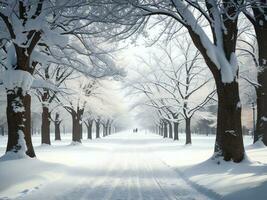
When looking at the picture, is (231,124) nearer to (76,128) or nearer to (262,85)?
(262,85)

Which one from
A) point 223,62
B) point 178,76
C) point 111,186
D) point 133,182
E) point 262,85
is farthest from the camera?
point 178,76

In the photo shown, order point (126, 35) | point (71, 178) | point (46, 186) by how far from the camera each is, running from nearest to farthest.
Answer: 1. point (46, 186)
2. point (71, 178)
3. point (126, 35)

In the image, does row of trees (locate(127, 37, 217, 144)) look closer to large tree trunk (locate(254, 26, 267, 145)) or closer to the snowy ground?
large tree trunk (locate(254, 26, 267, 145))

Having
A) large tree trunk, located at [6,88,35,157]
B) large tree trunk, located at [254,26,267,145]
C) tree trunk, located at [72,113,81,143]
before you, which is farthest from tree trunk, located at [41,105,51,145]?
large tree trunk, located at [6,88,35,157]

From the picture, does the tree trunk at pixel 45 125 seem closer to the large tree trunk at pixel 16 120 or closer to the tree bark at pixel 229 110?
the large tree trunk at pixel 16 120

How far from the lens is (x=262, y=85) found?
23.5m

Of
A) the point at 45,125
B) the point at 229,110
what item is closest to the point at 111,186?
the point at 229,110

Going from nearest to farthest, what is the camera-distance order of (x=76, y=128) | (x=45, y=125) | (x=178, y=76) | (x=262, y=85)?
(x=262, y=85) < (x=45, y=125) < (x=76, y=128) < (x=178, y=76)

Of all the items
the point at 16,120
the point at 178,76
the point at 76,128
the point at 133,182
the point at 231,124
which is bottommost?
the point at 133,182

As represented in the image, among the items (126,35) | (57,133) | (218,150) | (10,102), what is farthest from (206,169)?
(57,133)

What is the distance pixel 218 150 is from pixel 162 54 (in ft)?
82.7

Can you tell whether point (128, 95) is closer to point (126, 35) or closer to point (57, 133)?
point (57, 133)

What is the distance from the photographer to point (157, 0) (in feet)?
47.9

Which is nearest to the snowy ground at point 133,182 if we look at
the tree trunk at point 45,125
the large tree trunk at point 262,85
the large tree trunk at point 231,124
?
the large tree trunk at point 231,124
